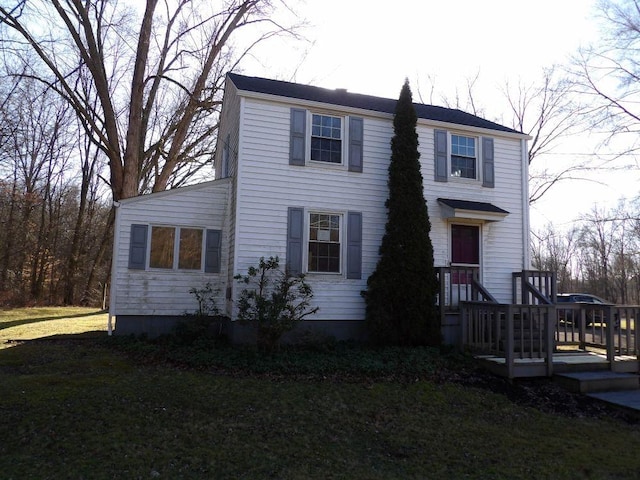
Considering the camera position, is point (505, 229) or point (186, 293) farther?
point (505, 229)

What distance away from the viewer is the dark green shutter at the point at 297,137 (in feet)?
31.4

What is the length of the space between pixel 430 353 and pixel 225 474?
5453mm

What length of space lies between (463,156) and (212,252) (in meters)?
6.31

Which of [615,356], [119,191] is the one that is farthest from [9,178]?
[615,356]

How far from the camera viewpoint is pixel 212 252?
1004 centimetres

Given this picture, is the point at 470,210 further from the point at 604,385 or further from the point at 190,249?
the point at 190,249

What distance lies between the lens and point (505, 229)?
1102 centimetres

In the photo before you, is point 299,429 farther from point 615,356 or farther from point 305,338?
point 615,356

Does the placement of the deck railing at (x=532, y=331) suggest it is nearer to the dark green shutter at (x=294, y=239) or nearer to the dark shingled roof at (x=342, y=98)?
the dark green shutter at (x=294, y=239)

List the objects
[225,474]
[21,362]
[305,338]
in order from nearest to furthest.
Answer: [225,474] → [21,362] → [305,338]

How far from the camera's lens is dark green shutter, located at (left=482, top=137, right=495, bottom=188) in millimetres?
11008

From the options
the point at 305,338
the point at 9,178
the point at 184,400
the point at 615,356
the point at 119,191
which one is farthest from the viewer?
the point at 9,178

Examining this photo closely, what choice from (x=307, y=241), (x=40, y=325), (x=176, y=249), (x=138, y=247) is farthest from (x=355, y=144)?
(x=40, y=325)

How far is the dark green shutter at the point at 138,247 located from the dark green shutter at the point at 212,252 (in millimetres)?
1261
